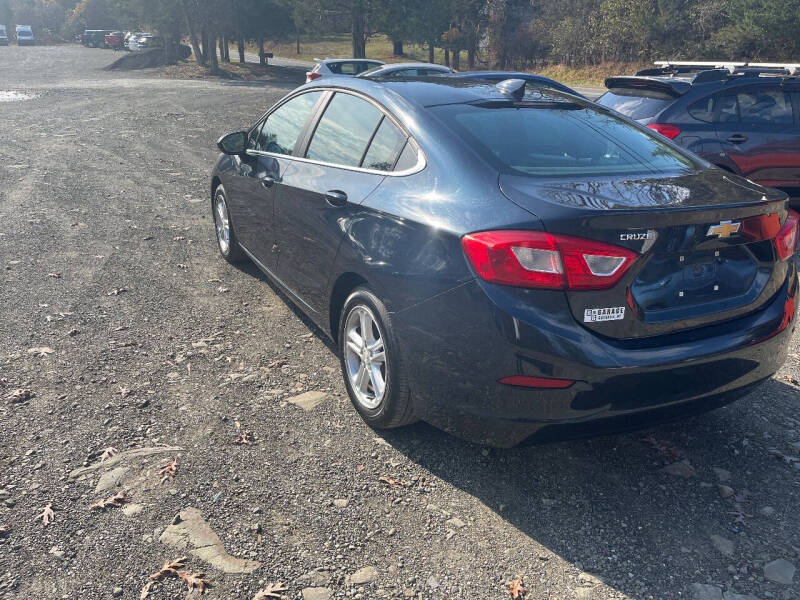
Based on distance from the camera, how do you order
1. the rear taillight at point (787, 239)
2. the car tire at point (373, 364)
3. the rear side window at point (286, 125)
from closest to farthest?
the rear taillight at point (787, 239) → the car tire at point (373, 364) → the rear side window at point (286, 125)

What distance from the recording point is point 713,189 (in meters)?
3.28

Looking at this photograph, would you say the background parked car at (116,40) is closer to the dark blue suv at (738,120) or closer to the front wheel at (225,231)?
the front wheel at (225,231)

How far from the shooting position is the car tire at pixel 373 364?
343 centimetres

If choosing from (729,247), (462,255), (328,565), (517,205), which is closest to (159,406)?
(328,565)

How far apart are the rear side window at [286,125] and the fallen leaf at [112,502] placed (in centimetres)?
250

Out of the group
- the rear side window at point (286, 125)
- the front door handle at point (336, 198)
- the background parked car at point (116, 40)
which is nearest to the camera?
the front door handle at point (336, 198)

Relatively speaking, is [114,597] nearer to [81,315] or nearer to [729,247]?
[729,247]

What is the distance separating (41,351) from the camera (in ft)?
15.6

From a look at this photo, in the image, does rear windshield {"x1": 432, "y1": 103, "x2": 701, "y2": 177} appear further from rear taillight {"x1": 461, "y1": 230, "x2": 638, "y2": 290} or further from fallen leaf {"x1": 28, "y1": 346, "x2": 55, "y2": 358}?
fallen leaf {"x1": 28, "y1": 346, "x2": 55, "y2": 358}

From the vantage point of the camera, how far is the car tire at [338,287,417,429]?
3426 millimetres

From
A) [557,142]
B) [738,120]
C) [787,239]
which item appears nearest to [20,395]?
[557,142]

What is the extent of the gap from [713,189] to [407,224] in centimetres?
143

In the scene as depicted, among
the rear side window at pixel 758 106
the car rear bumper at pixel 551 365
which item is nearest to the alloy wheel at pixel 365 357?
the car rear bumper at pixel 551 365

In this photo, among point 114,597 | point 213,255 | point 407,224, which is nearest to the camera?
point 114,597
